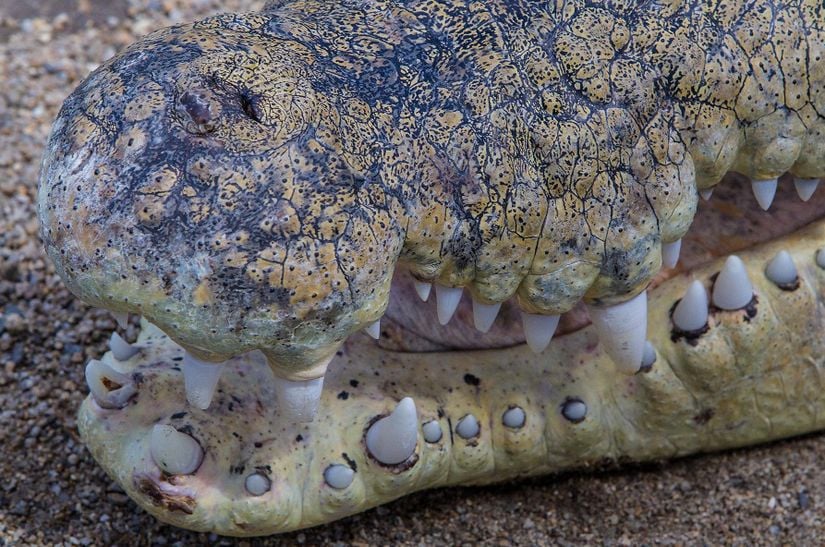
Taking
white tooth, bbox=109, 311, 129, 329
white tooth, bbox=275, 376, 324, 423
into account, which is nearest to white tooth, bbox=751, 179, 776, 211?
white tooth, bbox=275, 376, 324, 423

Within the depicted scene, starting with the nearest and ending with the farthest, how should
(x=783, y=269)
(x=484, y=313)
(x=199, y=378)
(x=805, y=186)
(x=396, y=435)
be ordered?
(x=199, y=378)
(x=484, y=313)
(x=396, y=435)
(x=805, y=186)
(x=783, y=269)

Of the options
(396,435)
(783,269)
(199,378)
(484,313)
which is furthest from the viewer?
(783,269)

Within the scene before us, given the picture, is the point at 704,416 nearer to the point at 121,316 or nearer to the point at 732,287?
the point at 732,287

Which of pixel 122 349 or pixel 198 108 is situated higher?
pixel 198 108

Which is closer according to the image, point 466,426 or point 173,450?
point 173,450

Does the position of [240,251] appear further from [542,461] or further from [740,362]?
[740,362]

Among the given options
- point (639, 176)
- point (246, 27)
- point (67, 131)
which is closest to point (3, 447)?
point (67, 131)

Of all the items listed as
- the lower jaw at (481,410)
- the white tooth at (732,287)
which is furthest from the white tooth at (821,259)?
the white tooth at (732,287)

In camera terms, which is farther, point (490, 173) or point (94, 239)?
point (490, 173)

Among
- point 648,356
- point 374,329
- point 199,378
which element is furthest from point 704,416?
point 199,378
